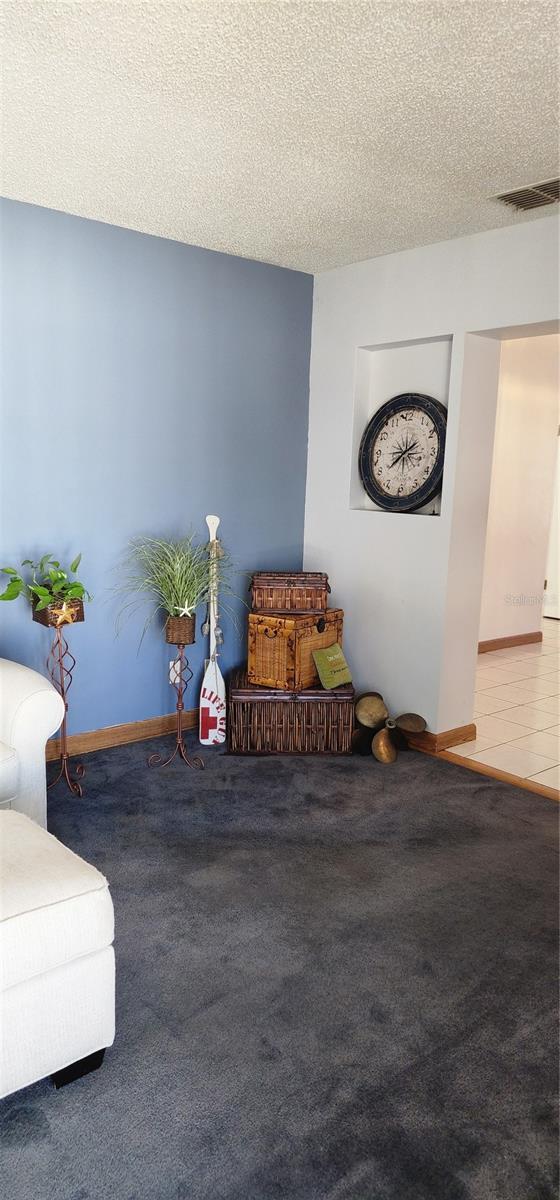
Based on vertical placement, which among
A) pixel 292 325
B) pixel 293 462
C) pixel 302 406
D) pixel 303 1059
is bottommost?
pixel 303 1059

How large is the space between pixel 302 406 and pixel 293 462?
0.32 meters

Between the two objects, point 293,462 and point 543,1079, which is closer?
point 543,1079

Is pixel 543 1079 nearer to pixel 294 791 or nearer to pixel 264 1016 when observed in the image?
pixel 264 1016

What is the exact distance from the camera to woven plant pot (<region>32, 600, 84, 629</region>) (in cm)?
331

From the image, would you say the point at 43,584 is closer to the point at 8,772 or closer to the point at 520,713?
the point at 8,772

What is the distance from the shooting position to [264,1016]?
209 centimetres

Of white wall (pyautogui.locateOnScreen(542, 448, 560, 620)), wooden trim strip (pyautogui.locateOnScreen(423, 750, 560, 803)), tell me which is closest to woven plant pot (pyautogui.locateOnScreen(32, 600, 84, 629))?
wooden trim strip (pyautogui.locateOnScreen(423, 750, 560, 803))

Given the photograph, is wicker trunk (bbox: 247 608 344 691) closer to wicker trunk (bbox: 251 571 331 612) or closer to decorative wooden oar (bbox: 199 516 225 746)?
wicker trunk (bbox: 251 571 331 612)

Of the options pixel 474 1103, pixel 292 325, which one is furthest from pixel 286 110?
pixel 474 1103

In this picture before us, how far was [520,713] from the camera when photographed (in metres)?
4.84

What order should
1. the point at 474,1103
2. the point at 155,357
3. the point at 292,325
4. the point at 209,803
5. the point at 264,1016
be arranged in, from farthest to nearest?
the point at 292,325
the point at 155,357
the point at 209,803
the point at 264,1016
the point at 474,1103

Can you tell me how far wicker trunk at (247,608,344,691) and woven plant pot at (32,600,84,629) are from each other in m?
0.98

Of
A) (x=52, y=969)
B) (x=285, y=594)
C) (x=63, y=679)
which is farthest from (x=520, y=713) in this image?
(x=52, y=969)

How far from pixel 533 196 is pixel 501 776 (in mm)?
2498
